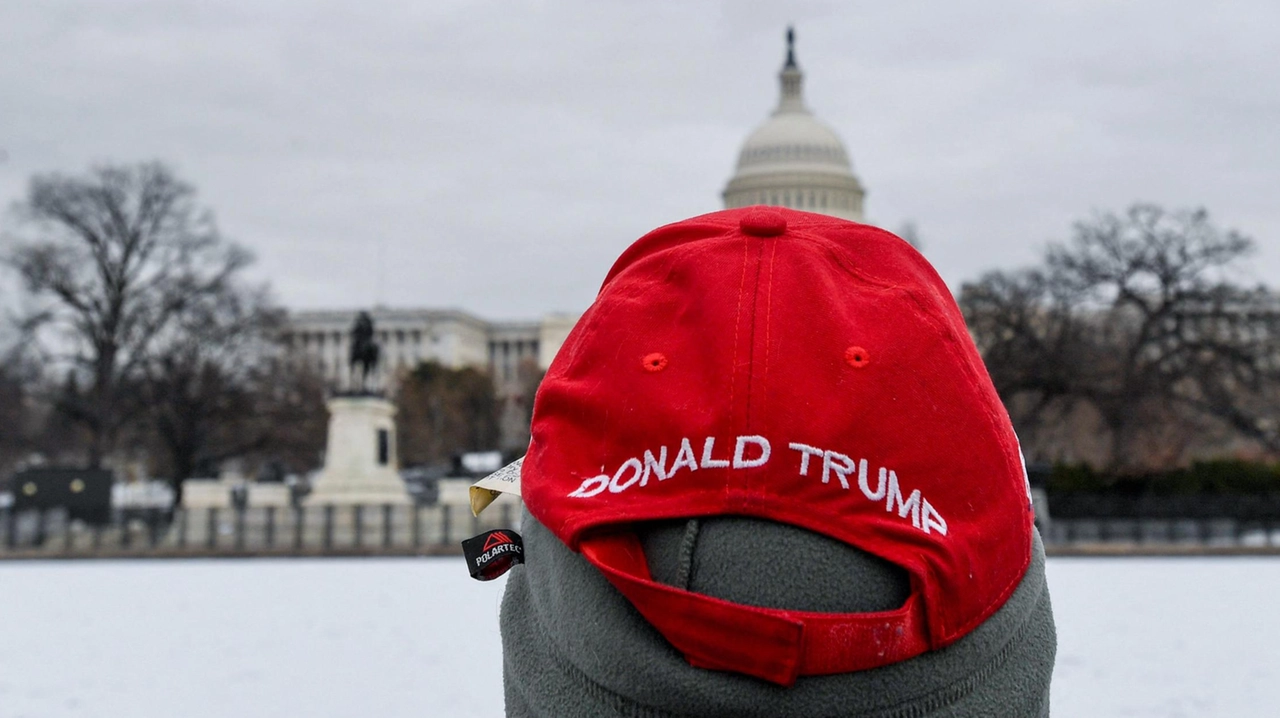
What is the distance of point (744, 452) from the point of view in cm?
163

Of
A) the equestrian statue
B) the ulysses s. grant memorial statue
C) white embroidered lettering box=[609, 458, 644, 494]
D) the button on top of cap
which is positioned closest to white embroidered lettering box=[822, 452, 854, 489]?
white embroidered lettering box=[609, 458, 644, 494]

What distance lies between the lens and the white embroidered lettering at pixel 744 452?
5.34 ft

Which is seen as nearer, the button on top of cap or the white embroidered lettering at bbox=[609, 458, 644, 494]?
the white embroidered lettering at bbox=[609, 458, 644, 494]

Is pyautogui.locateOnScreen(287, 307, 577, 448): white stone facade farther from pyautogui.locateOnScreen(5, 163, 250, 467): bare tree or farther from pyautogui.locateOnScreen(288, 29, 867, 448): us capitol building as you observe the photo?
pyautogui.locateOnScreen(5, 163, 250, 467): bare tree

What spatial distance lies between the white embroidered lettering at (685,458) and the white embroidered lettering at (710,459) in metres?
0.01

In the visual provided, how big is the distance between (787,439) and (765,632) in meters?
0.22

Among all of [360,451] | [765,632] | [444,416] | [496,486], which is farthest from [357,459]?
[444,416]

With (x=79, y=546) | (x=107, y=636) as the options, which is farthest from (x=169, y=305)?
(x=107, y=636)

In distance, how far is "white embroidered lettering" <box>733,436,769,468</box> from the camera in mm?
1629

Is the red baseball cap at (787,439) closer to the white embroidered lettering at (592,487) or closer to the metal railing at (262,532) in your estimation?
the white embroidered lettering at (592,487)

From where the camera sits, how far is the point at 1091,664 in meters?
7.16

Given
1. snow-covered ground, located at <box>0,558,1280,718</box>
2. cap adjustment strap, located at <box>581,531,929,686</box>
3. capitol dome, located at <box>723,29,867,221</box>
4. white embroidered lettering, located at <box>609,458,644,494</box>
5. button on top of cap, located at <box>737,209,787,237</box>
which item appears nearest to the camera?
cap adjustment strap, located at <box>581,531,929,686</box>

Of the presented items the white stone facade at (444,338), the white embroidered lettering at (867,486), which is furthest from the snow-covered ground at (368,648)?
the white stone facade at (444,338)

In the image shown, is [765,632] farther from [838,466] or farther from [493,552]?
[493,552]
